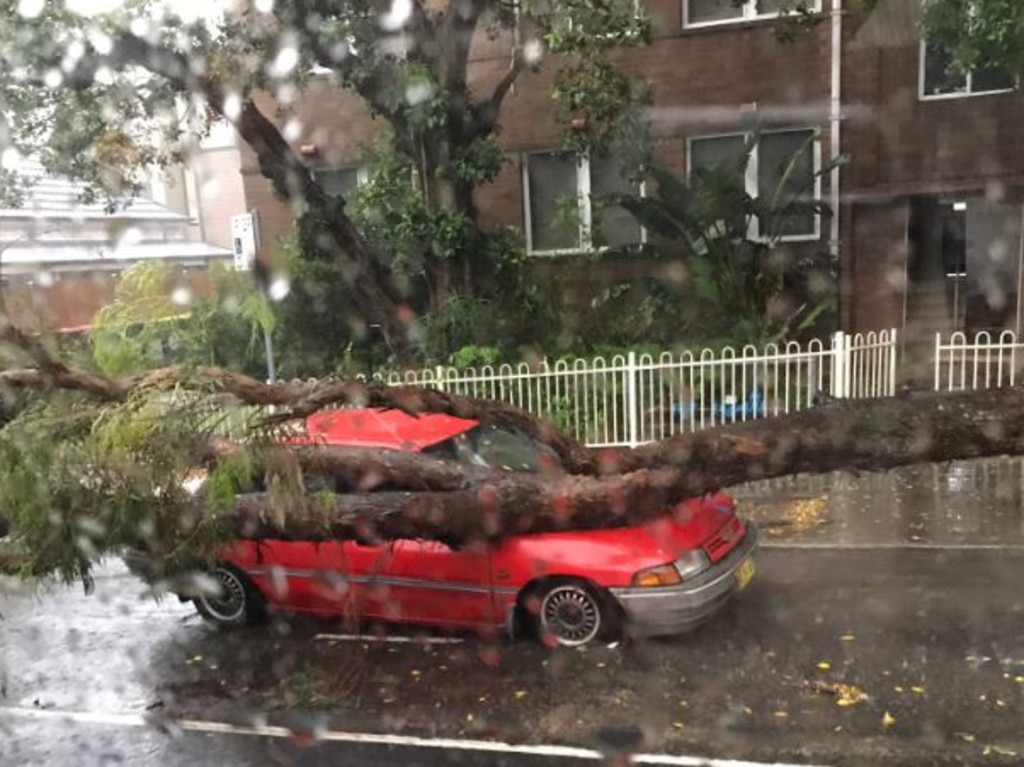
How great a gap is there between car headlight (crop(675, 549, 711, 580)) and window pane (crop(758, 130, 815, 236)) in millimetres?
7672

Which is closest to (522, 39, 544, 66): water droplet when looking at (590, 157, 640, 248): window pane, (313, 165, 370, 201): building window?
(590, 157, 640, 248): window pane

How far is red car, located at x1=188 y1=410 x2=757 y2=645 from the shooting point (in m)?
5.41

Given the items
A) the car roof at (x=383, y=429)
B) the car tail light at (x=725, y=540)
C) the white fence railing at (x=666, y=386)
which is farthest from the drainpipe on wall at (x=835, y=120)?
the car roof at (x=383, y=429)

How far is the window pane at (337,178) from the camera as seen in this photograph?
1580 cm

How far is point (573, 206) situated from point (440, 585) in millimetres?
8571

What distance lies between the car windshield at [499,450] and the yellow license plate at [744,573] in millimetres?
1263

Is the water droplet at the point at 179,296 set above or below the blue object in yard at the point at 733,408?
above

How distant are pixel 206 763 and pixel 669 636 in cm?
261

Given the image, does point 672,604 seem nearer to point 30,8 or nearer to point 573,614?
point 573,614

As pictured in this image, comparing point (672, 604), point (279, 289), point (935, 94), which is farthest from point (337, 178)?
point (672, 604)

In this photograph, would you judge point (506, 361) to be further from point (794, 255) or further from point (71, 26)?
point (71, 26)

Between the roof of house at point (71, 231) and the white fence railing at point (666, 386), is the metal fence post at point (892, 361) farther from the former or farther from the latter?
the roof of house at point (71, 231)

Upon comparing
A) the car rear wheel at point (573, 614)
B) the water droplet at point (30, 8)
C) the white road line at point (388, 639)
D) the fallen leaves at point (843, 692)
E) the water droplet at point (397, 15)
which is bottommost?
the white road line at point (388, 639)

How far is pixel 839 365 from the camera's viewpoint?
10008 mm
